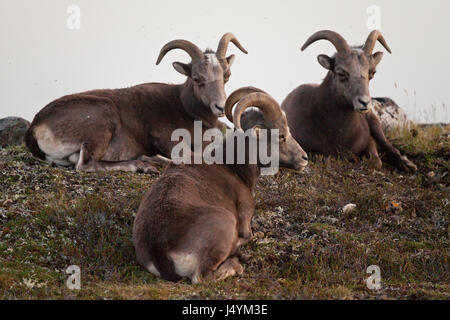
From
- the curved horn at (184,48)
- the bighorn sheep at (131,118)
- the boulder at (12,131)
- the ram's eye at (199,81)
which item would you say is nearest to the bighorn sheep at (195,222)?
the bighorn sheep at (131,118)

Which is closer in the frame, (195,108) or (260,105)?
(260,105)

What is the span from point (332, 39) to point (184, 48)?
2915mm

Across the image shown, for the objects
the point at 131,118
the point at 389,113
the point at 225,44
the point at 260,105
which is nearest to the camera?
the point at 260,105

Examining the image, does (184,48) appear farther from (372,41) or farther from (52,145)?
(372,41)

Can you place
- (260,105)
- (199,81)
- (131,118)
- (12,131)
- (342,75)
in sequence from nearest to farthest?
(260,105) → (131,118) → (199,81) → (342,75) → (12,131)

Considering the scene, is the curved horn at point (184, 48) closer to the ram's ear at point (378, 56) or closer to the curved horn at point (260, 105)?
the ram's ear at point (378, 56)

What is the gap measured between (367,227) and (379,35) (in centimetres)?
513

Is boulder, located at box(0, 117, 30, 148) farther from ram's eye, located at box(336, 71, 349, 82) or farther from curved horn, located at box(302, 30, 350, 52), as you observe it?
ram's eye, located at box(336, 71, 349, 82)

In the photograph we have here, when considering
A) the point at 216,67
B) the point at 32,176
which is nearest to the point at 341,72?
the point at 216,67

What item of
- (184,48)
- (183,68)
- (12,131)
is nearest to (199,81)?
(183,68)

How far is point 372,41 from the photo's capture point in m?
13.3

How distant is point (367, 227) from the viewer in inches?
400
